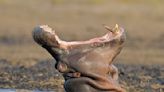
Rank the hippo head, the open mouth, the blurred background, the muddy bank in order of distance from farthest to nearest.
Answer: the blurred background → the muddy bank → the hippo head → the open mouth

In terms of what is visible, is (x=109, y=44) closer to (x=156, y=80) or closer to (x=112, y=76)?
(x=112, y=76)

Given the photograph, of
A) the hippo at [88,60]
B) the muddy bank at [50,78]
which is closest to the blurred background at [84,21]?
the muddy bank at [50,78]

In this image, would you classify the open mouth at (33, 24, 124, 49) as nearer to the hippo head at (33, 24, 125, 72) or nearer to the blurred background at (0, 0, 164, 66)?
the hippo head at (33, 24, 125, 72)

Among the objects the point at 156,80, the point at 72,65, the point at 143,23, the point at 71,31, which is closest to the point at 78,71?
the point at 72,65

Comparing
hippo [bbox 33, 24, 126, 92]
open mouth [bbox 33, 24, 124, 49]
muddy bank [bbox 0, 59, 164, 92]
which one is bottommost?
muddy bank [bbox 0, 59, 164, 92]

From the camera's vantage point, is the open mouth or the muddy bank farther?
the muddy bank

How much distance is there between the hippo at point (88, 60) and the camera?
540 cm

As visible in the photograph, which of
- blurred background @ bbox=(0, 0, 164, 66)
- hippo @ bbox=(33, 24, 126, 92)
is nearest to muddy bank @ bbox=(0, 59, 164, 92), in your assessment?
hippo @ bbox=(33, 24, 126, 92)

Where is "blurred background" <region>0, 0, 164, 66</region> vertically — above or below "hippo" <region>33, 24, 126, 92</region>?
above

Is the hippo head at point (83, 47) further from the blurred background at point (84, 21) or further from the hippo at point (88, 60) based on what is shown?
the blurred background at point (84, 21)

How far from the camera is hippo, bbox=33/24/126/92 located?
5.40 m

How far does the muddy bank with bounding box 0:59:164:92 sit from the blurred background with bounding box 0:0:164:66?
459 cm

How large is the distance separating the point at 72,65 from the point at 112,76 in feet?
1.08

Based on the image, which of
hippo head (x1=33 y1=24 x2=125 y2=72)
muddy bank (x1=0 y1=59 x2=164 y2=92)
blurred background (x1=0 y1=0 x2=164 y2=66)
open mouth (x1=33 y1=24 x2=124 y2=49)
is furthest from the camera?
blurred background (x1=0 y1=0 x2=164 y2=66)
